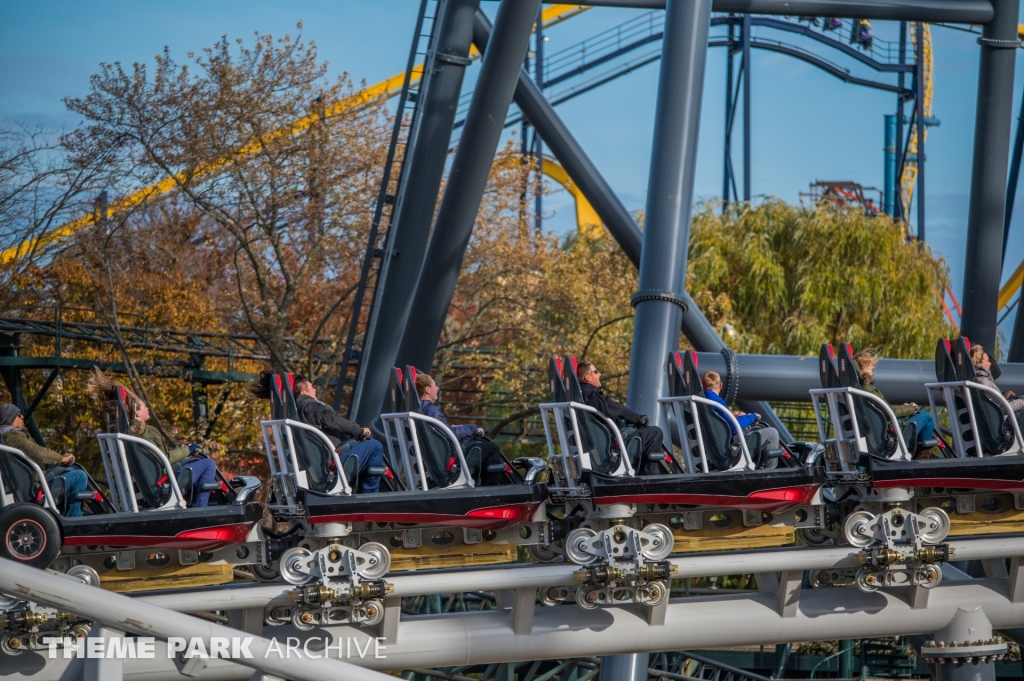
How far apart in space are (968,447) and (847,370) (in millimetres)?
1080

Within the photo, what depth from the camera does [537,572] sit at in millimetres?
7910

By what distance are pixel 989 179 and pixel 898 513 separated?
24.0 ft

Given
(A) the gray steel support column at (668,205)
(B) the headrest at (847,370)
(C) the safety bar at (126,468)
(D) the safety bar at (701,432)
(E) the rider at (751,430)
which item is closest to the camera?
(C) the safety bar at (126,468)

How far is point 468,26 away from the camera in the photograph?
1354cm

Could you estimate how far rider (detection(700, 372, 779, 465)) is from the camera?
8281mm

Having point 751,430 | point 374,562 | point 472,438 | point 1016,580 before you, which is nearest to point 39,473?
point 374,562

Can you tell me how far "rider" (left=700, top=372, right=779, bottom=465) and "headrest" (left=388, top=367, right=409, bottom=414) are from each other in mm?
2144

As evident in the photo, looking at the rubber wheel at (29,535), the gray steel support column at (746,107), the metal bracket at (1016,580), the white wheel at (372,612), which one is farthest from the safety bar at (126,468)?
the gray steel support column at (746,107)

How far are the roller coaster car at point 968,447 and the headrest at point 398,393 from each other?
3260 mm

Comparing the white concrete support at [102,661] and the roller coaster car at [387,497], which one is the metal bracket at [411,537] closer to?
the roller coaster car at [387,497]

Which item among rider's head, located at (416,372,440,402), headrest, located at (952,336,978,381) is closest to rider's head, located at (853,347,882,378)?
headrest, located at (952,336,978,381)

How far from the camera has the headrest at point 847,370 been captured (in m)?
8.08

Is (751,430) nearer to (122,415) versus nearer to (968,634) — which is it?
(968,634)

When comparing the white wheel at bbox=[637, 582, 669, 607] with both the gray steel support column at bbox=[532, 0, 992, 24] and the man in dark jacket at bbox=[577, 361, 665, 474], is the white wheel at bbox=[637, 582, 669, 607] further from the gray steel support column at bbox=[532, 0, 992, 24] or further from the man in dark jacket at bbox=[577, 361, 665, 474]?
the gray steel support column at bbox=[532, 0, 992, 24]
